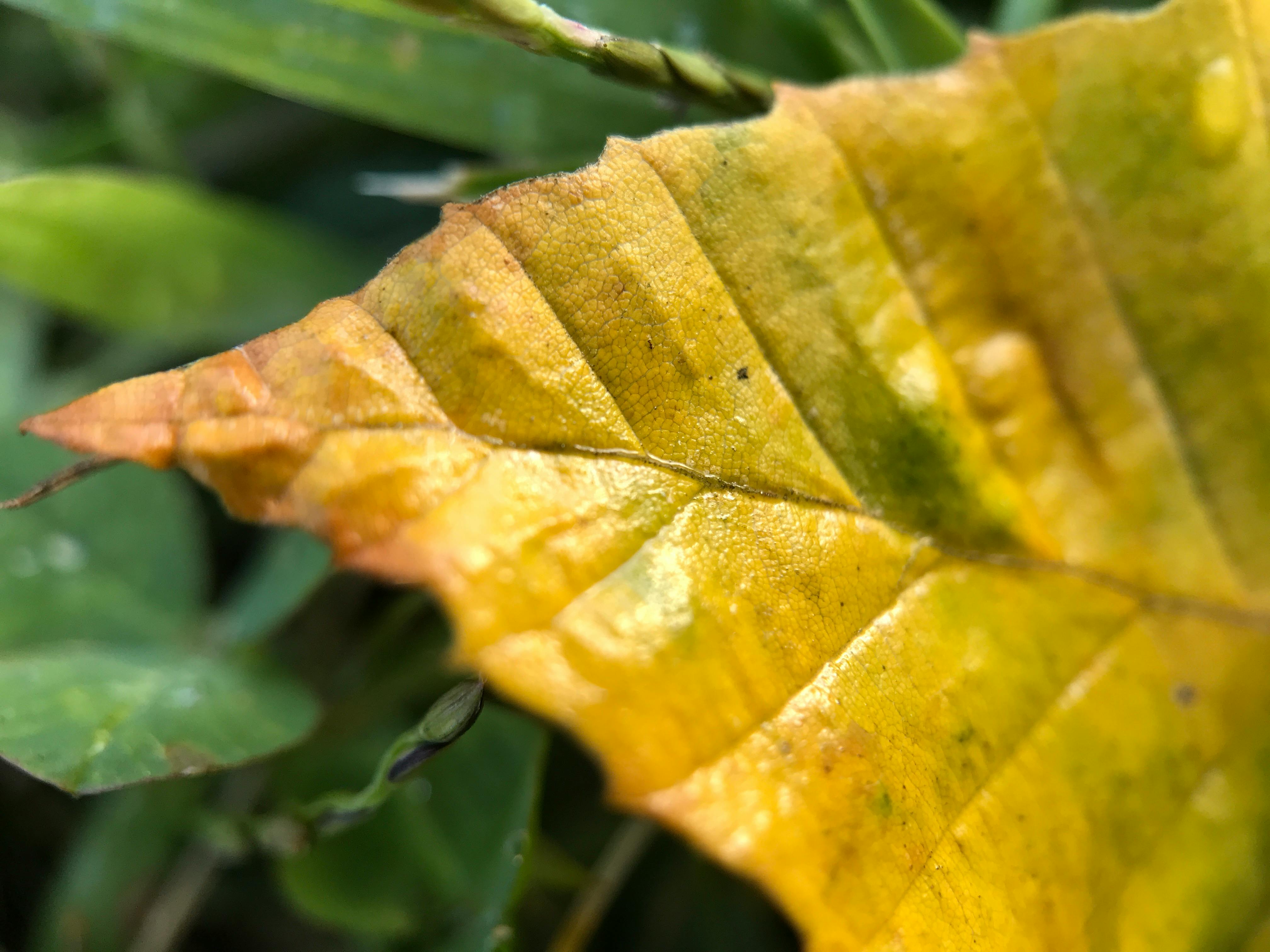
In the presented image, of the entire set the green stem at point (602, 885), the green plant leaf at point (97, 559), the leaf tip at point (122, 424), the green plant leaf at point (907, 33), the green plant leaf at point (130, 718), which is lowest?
the green stem at point (602, 885)

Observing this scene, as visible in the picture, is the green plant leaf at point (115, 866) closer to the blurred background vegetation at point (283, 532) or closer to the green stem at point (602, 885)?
the blurred background vegetation at point (283, 532)

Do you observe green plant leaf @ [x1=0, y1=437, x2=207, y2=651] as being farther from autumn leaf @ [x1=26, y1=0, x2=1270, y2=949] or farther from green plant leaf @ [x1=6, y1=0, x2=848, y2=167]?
autumn leaf @ [x1=26, y1=0, x2=1270, y2=949]

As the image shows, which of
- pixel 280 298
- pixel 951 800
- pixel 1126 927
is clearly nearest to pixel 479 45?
pixel 280 298

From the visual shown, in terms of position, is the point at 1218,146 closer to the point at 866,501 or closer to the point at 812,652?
the point at 866,501

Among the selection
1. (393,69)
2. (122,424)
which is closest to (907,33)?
(393,69)

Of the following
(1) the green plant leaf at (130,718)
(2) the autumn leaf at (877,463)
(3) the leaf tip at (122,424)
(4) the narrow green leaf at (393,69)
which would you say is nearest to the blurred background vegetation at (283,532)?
(4) the narrow green leaf at (393,69)
